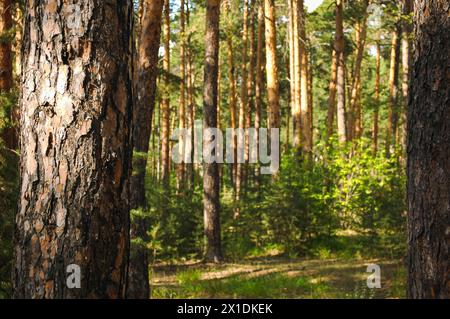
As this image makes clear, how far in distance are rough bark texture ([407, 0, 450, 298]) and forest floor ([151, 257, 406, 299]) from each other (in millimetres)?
4797

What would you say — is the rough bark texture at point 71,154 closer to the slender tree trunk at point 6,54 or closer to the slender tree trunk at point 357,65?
the slender tree trunk at point 6,54

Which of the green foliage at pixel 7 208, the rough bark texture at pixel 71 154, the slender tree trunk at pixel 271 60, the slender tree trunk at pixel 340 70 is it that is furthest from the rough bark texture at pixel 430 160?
the slender tree trunk at pixel 340 70

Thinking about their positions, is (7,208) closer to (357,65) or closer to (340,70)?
(340,70)

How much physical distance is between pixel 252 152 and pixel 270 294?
69.0 ft

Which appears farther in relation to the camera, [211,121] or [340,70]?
[340,70]

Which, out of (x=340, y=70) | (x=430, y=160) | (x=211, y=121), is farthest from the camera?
(x=340, y=70)

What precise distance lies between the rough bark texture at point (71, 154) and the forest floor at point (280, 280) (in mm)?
6714

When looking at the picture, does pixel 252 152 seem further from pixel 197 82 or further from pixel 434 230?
pixel 434 230

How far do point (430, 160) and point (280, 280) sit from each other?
256 inches

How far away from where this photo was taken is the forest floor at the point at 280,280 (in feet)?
30.7

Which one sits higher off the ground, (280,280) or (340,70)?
(340,70)

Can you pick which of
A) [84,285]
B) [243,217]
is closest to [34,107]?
[84,285]

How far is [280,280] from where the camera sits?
33.8 feet

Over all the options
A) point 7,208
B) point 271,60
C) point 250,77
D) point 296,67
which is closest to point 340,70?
point 296,67
